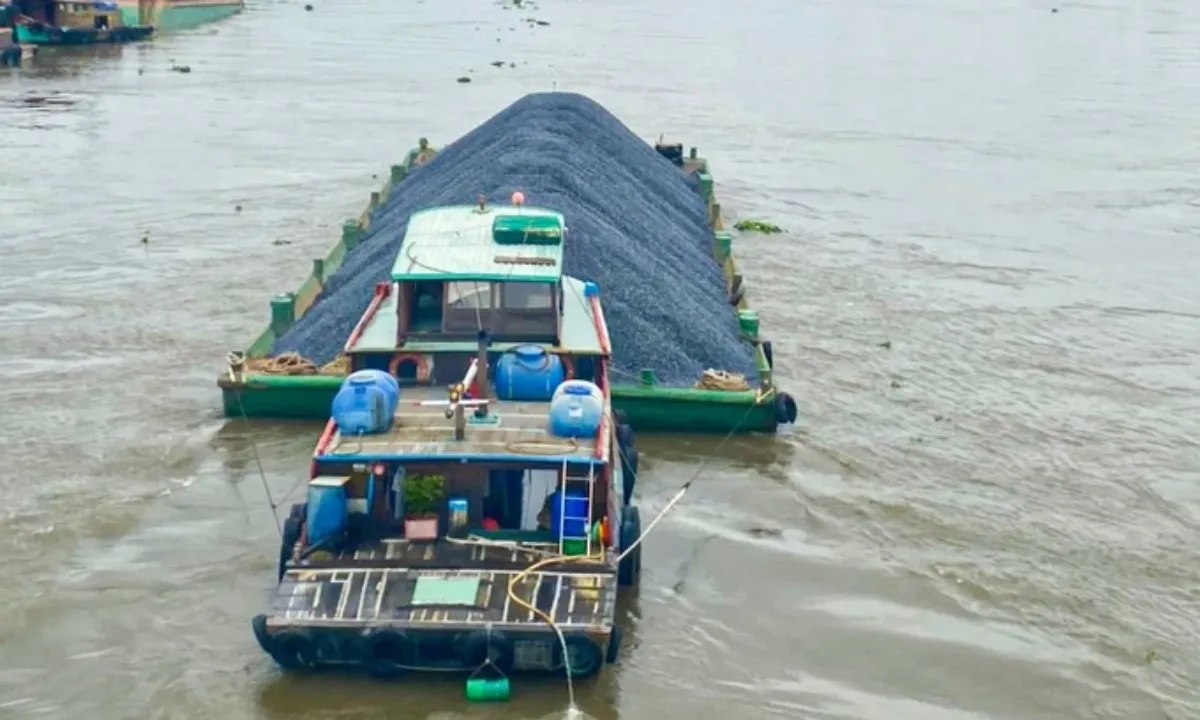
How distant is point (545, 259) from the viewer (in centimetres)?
1891

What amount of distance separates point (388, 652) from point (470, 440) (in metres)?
2.65

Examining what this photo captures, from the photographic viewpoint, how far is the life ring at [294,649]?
13.9 meters

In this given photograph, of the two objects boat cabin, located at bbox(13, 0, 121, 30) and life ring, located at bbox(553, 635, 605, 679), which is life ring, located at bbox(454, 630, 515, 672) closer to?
life ring, located at bbox(553, 635, 605, 679)

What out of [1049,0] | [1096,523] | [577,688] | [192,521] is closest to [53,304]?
[192,521]

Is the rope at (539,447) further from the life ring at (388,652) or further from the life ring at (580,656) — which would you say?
the life ring at (388,652)

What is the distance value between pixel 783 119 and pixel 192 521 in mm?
38904

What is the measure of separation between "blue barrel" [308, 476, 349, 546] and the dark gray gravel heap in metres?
6.97

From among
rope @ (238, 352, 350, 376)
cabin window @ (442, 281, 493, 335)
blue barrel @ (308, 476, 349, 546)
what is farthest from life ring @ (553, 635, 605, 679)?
rope @ (238, 352, 350, 376)

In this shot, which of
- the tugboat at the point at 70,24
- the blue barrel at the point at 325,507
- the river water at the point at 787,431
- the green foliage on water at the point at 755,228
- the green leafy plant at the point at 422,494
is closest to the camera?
the blue barrel at the point at 325,507

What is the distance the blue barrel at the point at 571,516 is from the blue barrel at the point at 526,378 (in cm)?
229

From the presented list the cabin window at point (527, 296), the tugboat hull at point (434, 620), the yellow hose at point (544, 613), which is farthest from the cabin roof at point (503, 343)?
the tugboat hull at point (434, 620)

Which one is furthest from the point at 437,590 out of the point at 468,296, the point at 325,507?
the point at 468,296

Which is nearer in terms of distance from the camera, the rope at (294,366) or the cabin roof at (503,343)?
the cabin roof at (503,343)

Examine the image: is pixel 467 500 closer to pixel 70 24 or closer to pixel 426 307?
pixel 426 307
